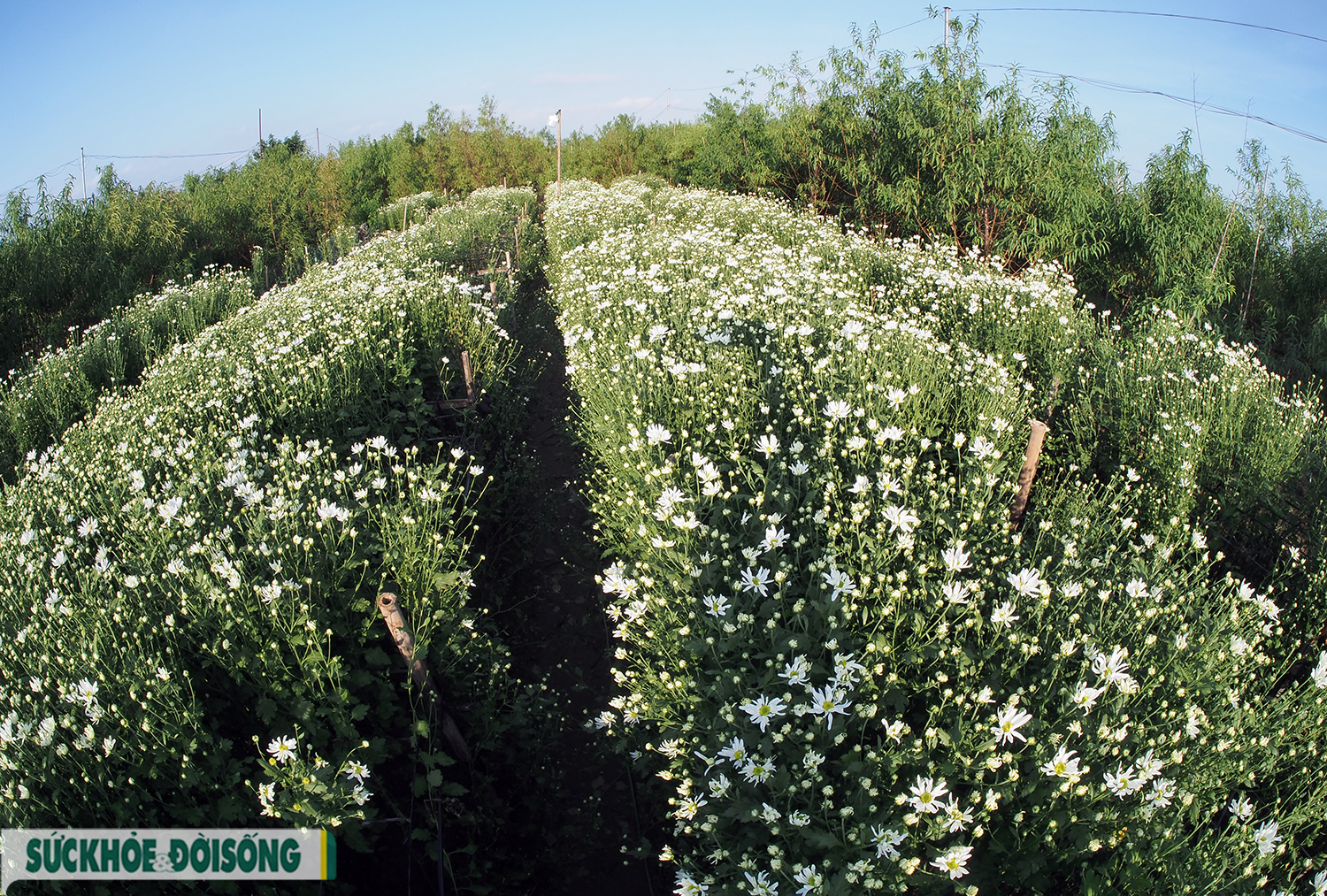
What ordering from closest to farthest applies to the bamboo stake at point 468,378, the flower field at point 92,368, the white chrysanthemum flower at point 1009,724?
the white chrysanthemum flower at point 1009,724 → the bamboo stake at point 468,378 → the flower field at point 92,368

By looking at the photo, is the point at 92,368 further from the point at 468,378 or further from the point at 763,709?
the point at 763,709

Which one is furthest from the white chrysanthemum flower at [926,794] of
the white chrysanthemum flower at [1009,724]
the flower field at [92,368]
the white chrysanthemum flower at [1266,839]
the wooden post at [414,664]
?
the flower field at [92,368]

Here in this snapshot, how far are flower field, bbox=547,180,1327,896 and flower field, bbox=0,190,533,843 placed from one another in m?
0.94

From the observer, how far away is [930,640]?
2494mm

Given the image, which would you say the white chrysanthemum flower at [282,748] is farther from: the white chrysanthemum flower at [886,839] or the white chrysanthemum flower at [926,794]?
the white chrysanthemum flower at [926,794]

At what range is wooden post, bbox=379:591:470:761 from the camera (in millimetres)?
2586

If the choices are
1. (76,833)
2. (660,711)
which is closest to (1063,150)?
(660,711)

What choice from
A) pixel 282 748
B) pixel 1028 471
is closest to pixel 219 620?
pixel 282 748

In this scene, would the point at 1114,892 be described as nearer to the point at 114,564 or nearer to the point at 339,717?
the point at 339,717

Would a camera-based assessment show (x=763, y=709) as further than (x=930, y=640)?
No

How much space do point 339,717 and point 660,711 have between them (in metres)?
1.15

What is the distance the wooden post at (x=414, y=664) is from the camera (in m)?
2.59

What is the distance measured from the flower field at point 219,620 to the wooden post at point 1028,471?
9.54 ft

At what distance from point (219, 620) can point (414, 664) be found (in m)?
0.74
